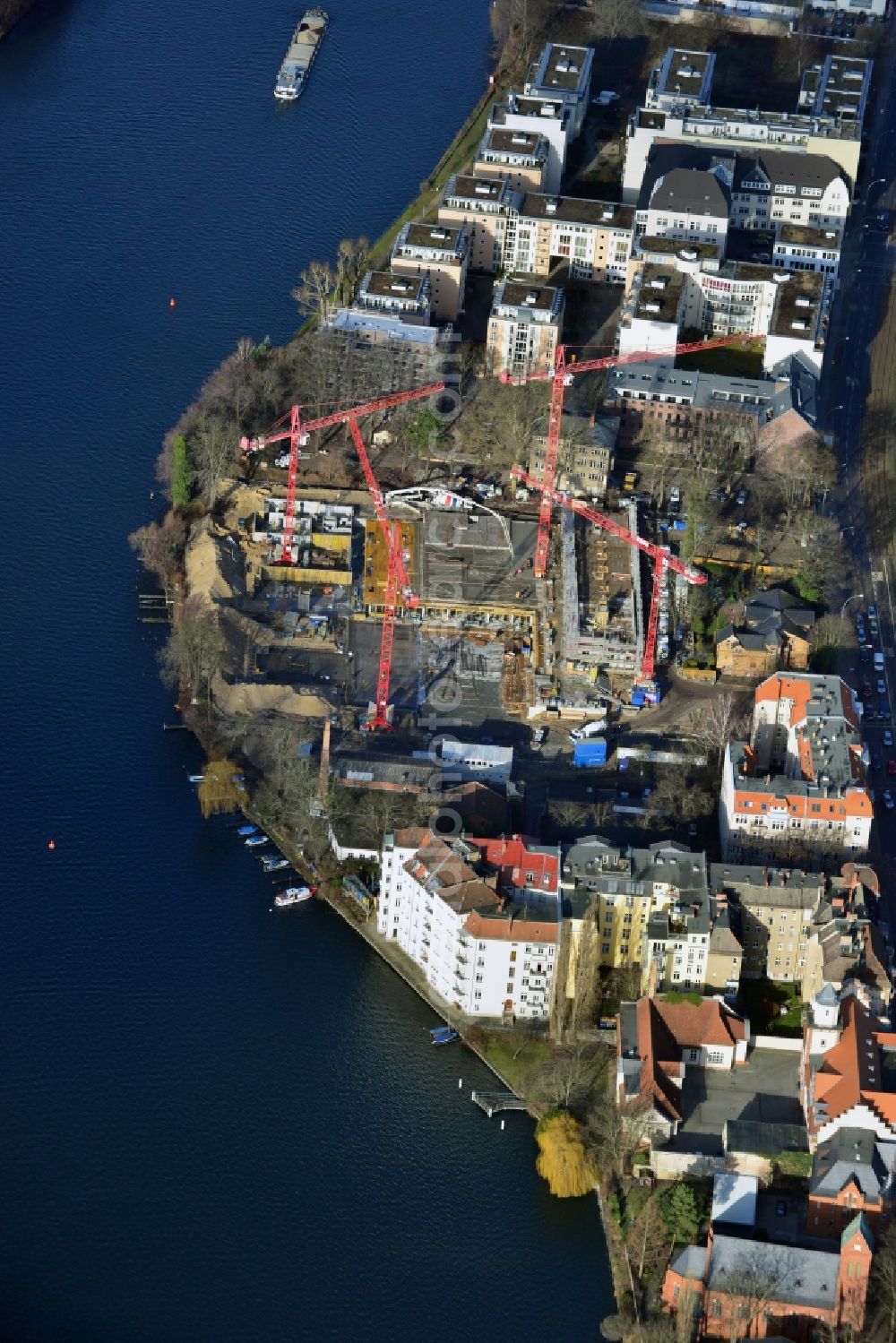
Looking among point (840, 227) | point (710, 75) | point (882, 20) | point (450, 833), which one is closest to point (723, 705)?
point (450, 833)

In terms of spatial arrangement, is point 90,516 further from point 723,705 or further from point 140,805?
point 723,705

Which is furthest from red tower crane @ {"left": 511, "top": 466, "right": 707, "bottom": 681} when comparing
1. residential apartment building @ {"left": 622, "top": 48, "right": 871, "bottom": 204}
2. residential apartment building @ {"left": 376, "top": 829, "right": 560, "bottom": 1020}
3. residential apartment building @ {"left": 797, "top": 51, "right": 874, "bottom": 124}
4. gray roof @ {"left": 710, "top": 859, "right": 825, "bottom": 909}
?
residential apartment building @ {"left": 797, "top": 51, "right": 874, "bottom": 124}

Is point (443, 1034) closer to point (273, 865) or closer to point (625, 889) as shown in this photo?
point (625, 889)

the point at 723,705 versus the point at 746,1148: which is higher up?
the point at 723,705

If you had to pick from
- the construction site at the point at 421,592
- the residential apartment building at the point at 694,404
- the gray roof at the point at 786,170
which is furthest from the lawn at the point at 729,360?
the gray roof at the point at 786,170

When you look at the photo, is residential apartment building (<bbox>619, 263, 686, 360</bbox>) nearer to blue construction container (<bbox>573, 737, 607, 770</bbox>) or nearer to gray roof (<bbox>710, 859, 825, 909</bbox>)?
blue construction container (<bbox>573, 737, 607, 770</bbox>)

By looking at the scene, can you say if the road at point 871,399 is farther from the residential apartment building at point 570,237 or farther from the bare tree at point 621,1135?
the bare tree at point 621,1135
